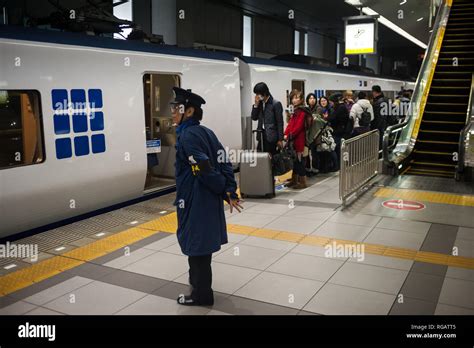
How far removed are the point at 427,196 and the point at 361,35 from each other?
28.4 feet

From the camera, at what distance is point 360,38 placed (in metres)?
14.1

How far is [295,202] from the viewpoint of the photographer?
661 cm

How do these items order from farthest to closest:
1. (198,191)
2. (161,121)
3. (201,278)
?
(161,121)
(201,278)
(198,191)

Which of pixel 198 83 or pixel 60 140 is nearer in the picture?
pixel 60 140

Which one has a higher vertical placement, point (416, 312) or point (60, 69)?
point (60, 69)

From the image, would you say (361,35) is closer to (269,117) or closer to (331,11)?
(331,11)

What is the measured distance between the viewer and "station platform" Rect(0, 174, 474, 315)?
350cm

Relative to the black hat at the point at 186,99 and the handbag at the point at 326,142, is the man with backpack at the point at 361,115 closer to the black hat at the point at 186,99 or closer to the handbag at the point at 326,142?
the handbag at the point at 326,142

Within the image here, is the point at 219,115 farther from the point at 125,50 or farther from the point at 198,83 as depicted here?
the point at 125,50

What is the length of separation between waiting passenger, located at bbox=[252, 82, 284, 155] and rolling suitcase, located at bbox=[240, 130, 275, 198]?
0.34 m

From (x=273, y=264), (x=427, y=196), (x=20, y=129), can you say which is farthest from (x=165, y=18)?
(x=273, y=264)
